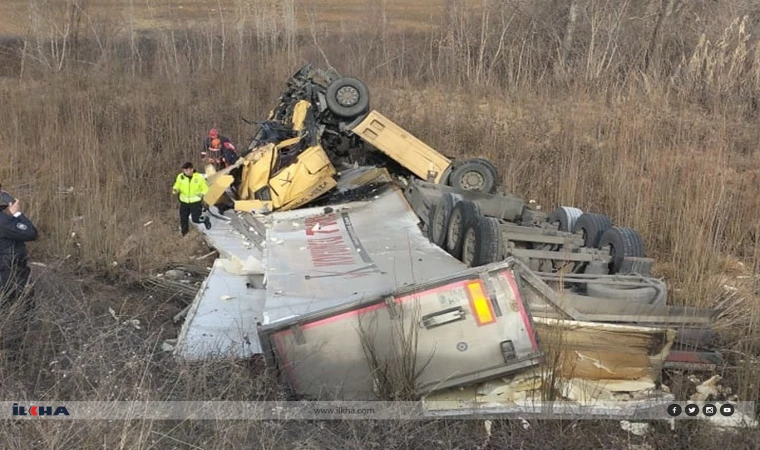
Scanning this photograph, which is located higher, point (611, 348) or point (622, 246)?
point (622, 246)

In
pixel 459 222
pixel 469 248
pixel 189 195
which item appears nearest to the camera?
pixel 469 248

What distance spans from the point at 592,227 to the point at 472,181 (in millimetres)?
2252

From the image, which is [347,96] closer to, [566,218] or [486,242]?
[566,218]

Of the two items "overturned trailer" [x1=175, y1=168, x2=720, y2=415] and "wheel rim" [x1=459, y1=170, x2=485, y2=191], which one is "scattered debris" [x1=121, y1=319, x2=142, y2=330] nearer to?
"overturned trailer" [x1=175, y1=168, x2=720, y2=415]

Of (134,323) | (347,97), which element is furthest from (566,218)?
(134,323)

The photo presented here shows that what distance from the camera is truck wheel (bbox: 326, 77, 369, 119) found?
801 centimetres

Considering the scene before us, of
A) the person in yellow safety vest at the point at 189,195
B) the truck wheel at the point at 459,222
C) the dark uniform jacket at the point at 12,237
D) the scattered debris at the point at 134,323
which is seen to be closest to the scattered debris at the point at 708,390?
the truck wheel at the point at 459,222

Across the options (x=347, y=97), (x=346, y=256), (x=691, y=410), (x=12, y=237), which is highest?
(x=347, y=97)

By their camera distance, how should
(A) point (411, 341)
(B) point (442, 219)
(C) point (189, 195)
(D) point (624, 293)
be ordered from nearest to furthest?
1. (A) point (411, 341)
2. (D) point (624, 293)
3. (B) point (442, 219)
4. (C) point (189, 195)

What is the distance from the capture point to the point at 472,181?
24.9 feet

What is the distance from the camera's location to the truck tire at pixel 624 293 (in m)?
4.04

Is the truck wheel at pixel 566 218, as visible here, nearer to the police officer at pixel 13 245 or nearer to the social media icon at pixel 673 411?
the social media icon at pixel 673 411

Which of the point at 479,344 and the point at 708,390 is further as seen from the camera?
the point at 708,390

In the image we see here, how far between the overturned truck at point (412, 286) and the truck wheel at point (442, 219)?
0.07ft
